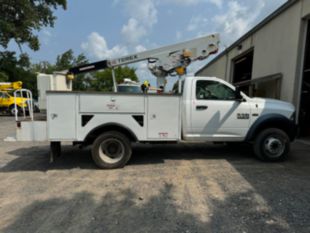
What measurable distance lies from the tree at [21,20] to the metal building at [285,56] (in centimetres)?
1869

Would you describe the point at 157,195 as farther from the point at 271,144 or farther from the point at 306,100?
the point at 306,100

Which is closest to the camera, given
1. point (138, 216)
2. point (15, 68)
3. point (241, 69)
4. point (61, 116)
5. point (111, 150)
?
point (138, 216)

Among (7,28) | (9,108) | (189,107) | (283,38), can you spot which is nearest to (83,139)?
(189,107)

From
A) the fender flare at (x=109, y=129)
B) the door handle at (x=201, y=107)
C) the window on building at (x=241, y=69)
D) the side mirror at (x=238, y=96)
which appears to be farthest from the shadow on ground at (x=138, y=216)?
the window on building at (x=241, y=69)

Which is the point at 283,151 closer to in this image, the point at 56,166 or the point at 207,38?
the point at 207,38

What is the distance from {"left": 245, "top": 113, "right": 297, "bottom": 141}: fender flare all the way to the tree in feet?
69.0

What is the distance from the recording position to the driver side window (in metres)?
5.23

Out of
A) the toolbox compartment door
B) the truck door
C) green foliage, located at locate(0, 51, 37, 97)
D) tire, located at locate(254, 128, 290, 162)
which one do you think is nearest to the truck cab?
the truck door

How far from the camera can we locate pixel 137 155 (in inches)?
235

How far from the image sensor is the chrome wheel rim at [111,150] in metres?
4.73

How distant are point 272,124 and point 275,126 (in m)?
0.13

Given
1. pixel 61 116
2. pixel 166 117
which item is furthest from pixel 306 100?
pixel 61 116

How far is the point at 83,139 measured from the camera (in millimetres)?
4617

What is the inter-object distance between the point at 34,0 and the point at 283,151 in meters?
25.1
